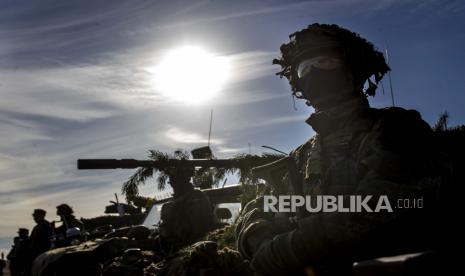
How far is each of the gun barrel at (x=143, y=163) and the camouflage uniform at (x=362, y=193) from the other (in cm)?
707

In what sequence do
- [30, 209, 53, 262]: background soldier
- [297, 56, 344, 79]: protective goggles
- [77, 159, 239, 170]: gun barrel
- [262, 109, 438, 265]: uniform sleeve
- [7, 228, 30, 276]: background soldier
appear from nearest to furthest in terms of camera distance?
[262, 109, 438, 265]: uniform sleeve → [297, 56, 344, 79]: protective goggles → [77, 159, 239, 170]: gun barrel → [30, 209, 53, 262]: background soldier → [7, 228, 30, 276]: background soldier

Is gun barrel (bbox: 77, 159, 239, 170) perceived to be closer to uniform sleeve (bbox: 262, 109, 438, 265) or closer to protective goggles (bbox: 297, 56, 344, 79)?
protective goggles (bbox: 297, 56, 344, 79)

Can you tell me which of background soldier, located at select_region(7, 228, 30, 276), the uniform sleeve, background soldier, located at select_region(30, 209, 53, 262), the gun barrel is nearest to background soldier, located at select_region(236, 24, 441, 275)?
the uniform sleeve

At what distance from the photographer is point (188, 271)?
5656 millimetres

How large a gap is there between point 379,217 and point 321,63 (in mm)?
1429

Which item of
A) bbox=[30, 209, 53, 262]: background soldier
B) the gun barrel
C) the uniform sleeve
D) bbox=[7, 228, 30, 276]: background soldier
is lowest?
bbox=[7, 228, 30, 276]: background soldier

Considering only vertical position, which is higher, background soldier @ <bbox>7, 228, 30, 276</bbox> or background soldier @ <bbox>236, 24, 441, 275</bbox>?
background soldier @ <bbox>236, 24, 441, 275</bbox>

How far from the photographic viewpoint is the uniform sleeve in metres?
2.26

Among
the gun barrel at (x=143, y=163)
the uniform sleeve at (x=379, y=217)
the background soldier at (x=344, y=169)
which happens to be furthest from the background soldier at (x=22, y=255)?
the uniform sleeve at (x=379, y=217)

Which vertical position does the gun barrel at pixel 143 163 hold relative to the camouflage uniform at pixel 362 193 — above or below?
above

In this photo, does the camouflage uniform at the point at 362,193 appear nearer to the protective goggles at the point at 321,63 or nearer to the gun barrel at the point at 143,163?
the protective goggles at the point at 321,63

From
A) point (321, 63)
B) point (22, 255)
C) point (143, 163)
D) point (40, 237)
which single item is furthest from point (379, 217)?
point (22, 255)

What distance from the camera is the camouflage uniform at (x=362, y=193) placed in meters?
2.27

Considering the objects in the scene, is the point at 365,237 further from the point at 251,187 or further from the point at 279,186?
the point at 251,187
